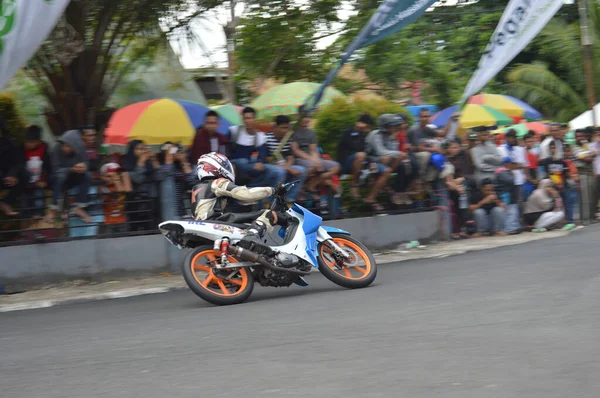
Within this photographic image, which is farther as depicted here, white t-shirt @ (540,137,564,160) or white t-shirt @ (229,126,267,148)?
white t-shirt @ (540,137,564,160)

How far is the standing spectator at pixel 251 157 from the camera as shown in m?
12.6

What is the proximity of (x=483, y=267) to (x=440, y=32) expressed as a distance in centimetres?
2317

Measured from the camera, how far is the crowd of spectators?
11.7 metres

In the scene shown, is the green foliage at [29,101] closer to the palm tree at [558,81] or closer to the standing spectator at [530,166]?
the standing spectator at [530,166]

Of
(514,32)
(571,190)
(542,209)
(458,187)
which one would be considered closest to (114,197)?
(458,187)

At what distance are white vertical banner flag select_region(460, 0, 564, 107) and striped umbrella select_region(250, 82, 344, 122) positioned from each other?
3062mm

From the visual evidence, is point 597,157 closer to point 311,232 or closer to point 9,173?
point 311,232

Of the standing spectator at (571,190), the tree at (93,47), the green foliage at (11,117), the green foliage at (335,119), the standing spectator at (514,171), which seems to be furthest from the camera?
the standing spectator at (571,190)

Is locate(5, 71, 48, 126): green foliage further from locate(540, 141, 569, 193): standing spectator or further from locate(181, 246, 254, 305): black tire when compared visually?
locate(540, 141, 569, 193): standing spectator

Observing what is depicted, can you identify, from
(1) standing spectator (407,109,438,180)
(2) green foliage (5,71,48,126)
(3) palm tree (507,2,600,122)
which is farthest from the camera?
(3) palm tree (507,2,600,122)

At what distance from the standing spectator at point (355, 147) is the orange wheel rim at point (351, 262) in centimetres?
384

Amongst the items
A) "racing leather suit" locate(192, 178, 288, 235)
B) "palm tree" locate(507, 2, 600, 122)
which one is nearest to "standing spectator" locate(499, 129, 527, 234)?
"racing leather suit" locate(192, 178, 288, 235)

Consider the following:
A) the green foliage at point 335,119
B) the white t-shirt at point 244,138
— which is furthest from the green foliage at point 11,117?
the green foliage at point 335,119

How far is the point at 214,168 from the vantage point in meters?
9.71
